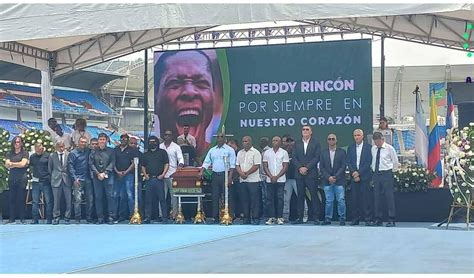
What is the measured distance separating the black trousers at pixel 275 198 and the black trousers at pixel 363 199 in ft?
3.88

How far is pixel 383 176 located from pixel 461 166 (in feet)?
4.10

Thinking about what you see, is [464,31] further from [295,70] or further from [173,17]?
[173,17]

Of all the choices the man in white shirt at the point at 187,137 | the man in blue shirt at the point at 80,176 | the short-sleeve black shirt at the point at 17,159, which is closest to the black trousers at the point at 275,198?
the man in blue shirt at the point at 80,176

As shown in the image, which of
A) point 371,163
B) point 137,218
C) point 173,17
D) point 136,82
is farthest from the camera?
point 136,82

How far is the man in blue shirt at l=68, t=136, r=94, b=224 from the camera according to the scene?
11.7 m

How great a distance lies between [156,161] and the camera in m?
11.4

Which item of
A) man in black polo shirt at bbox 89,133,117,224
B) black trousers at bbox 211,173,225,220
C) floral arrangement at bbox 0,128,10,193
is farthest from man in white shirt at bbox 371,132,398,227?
floral arrangement at bbox 0,128,10,193

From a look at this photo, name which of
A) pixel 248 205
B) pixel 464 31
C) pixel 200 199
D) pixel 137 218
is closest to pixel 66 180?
pixel 137 218

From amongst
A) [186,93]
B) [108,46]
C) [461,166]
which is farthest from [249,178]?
[108,46]

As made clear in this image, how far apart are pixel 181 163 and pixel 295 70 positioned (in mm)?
4009

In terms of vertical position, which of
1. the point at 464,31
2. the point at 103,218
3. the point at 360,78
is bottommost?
the point at 103,218

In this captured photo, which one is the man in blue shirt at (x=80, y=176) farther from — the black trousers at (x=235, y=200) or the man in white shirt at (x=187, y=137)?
the man in white shirt at (x=187, y=137)

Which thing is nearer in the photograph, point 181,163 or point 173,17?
point 173,17

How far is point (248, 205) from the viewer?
1123 cm
